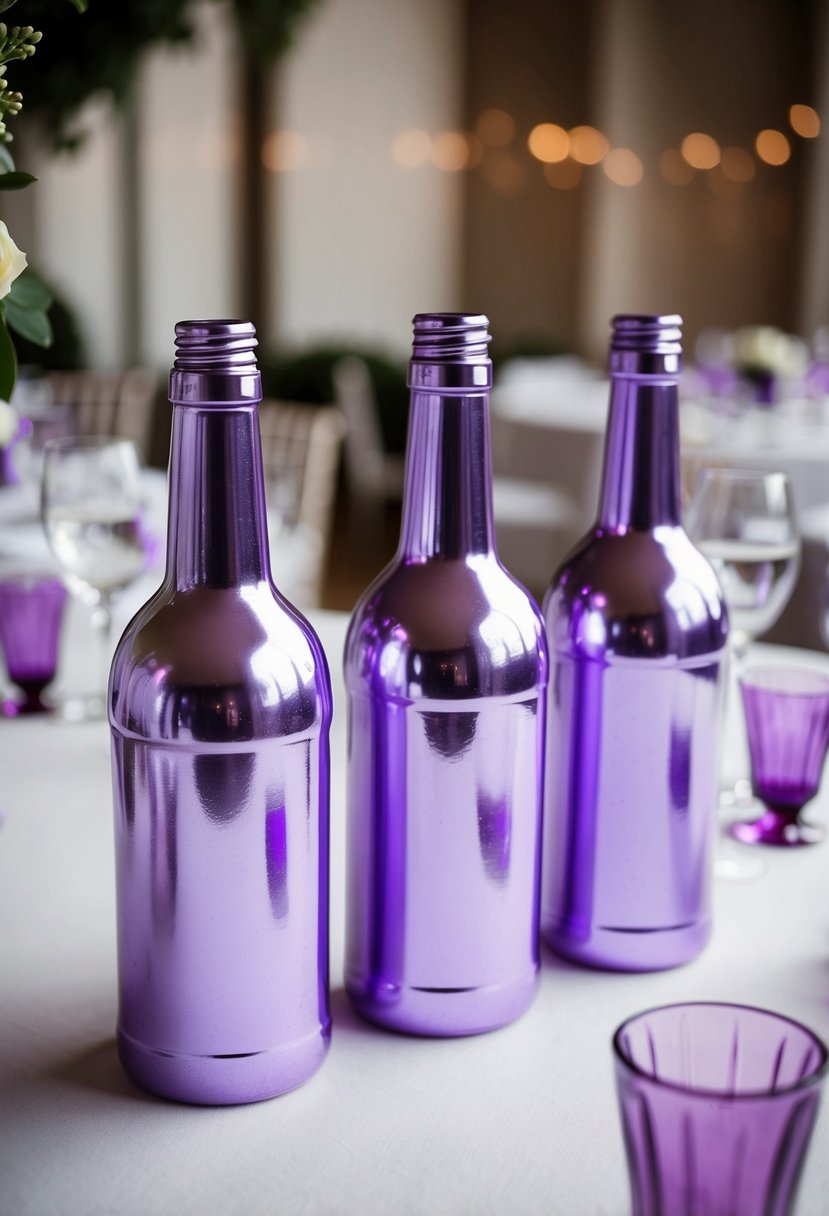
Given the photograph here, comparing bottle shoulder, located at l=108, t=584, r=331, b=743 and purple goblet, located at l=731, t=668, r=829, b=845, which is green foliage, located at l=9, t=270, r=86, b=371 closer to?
purple goblet, located at l=731, t=668, r=829, b=845

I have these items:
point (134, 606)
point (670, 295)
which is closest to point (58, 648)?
point (134, 606)

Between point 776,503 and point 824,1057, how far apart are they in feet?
1.92

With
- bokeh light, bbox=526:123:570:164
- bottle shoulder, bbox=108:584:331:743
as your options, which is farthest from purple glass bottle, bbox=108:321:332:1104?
bokeh light, bbox=526:123:570:164

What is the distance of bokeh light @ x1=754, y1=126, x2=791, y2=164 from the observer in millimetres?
7750

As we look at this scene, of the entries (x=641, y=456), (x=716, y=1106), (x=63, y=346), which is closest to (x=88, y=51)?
(x=641, y=456)

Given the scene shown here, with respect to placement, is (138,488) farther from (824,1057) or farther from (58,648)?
(824,1057)

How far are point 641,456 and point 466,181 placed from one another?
8563mm

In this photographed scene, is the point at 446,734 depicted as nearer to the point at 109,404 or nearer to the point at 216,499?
the point at 216,499

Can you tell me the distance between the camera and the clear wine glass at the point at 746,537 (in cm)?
94

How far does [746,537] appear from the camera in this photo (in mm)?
959

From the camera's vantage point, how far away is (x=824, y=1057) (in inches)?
16.4

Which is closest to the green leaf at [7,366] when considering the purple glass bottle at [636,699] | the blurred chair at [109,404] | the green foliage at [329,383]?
the purple glass bottle at [636,699]

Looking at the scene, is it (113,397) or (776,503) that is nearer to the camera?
(776,503)

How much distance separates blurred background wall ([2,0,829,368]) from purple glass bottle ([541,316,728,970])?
6944 millimetres
